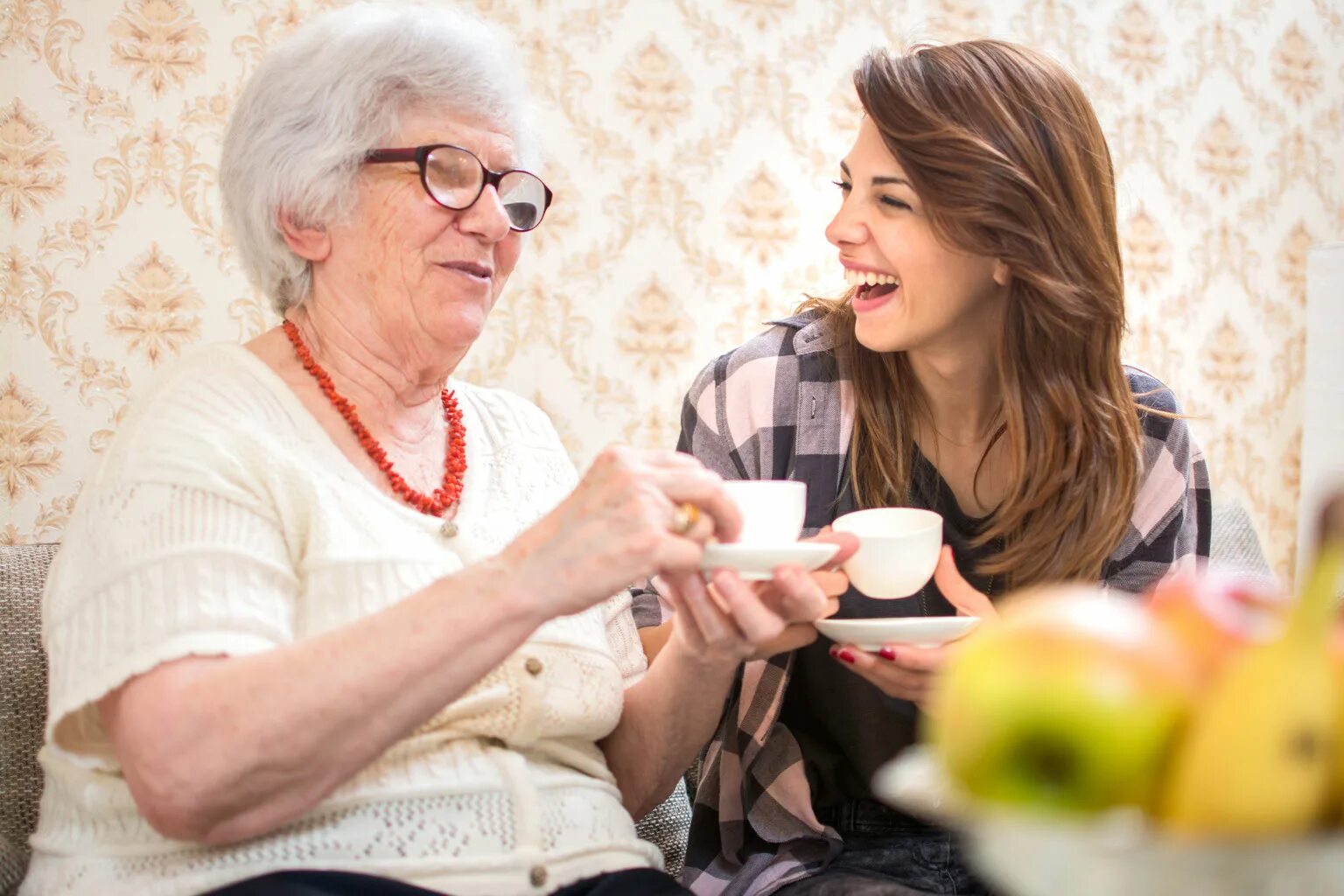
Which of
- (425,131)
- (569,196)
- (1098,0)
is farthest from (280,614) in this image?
(1098,0)

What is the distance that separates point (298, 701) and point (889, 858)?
82cm

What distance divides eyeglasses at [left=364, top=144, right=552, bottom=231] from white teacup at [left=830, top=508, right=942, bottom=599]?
0.59 meters

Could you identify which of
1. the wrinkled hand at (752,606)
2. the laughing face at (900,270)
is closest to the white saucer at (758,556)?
the wrinkled hand at (752,606)

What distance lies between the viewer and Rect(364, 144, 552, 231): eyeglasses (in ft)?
4.47

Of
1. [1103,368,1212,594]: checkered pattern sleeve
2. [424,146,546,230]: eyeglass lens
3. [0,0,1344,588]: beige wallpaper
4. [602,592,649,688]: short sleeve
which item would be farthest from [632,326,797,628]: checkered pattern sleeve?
[0,0,1344,588]: beige wallpaper

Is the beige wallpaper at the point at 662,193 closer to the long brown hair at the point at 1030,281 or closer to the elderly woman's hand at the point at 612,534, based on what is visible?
the long brown hair at the point at 1030,281

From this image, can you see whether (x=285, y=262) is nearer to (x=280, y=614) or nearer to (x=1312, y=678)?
(x=280, y=614)

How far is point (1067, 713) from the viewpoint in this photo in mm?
408

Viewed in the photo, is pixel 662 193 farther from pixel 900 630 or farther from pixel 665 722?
pixel 900 630

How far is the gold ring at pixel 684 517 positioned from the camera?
3.23ft

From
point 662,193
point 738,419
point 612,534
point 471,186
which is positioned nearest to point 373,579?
point 612,534

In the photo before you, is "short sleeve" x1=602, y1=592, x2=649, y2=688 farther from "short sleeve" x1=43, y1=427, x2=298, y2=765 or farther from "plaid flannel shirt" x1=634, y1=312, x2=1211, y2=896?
"short sleeve" x1=43, y1=427, x2=298, y2=765

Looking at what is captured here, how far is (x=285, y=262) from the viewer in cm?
139

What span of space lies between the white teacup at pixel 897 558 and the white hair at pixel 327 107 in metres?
0.68
